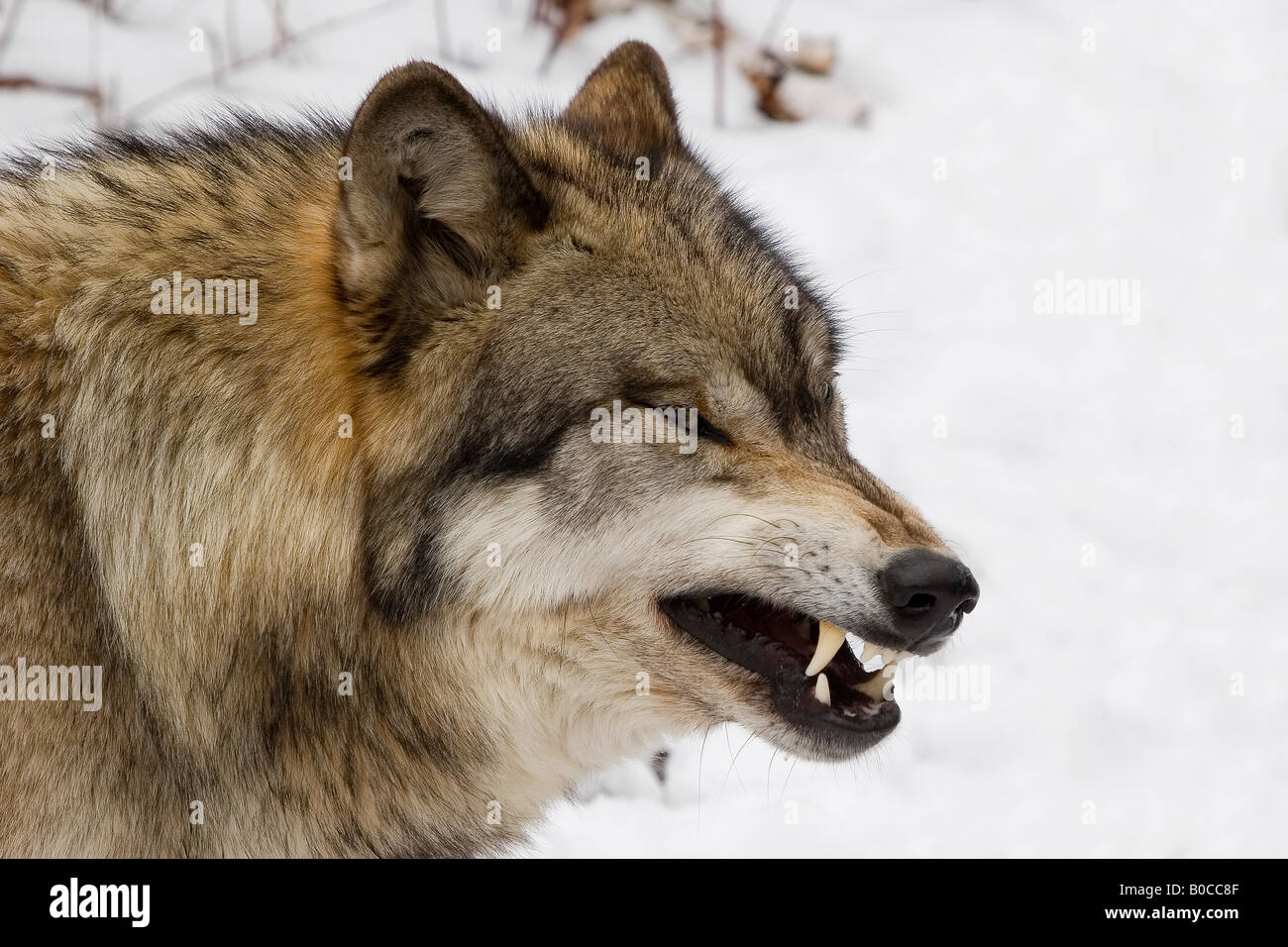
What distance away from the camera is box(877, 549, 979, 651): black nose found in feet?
9.55

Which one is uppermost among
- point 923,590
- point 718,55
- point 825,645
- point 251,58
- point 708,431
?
point 718,55

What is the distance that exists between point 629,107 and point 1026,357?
357cm

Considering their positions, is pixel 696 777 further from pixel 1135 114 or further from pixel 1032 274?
pixel 1135 114

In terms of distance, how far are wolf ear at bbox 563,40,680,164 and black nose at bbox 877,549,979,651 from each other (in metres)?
1.22

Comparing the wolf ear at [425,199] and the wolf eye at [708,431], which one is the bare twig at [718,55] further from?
the wolf eye at [708,431]

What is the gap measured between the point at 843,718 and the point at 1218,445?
13.5 ft

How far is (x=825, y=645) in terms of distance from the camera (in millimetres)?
3064

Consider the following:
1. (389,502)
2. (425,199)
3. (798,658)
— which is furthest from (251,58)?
(798,658)

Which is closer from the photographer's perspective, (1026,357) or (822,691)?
(822,691)

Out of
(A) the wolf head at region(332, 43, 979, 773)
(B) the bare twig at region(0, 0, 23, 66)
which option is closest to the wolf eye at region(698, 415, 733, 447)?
(A) the wolf head at region(332, 43, 979, 773)

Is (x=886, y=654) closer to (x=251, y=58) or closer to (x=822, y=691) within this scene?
(x=822, y=691)

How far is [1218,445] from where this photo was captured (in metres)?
6.48

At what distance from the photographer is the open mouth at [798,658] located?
3.09 meters
